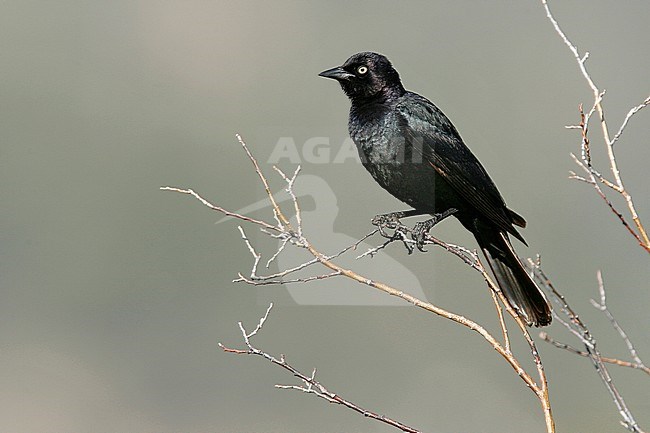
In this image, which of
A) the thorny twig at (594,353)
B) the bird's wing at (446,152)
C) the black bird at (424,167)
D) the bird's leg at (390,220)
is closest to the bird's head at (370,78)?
the black bird at (424,167)

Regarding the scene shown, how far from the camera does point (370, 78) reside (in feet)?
16.1

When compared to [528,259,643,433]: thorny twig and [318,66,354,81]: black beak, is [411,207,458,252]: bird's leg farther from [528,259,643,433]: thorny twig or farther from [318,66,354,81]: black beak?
[528,259,643,433]: thorny twig

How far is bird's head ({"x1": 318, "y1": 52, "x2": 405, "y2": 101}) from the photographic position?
16.1 ft

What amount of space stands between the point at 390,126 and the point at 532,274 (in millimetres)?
2173

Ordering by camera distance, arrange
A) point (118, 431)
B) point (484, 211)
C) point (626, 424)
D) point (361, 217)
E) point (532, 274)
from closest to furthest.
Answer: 1. point (626, 424)
2. point (532, 274)
3. point (484, 211)
4. point (361, 217)
5. point (118, 431)

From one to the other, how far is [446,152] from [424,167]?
0.54 feet

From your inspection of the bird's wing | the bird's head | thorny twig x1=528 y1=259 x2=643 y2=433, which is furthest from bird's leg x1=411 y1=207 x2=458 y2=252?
thorny twig x1=528 y1=259 x2=643 y2=433

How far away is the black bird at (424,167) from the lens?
4531 mm

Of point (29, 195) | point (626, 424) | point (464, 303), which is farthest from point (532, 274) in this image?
point (29, 195)

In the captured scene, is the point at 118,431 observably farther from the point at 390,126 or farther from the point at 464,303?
the point at 390,126

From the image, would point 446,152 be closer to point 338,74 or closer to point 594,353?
point 338,74

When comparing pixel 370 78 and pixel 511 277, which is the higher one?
pixel 370 78

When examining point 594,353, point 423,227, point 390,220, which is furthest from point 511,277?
point 594,353

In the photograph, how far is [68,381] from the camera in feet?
129
